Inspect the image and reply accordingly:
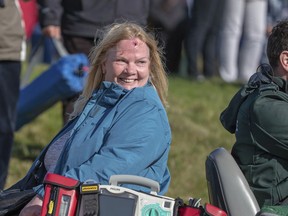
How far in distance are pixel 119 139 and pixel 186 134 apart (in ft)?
16.3

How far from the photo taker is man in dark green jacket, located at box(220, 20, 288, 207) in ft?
15.1

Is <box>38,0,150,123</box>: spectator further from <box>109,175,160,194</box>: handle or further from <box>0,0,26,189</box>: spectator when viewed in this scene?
<box>109,175,160,194</box>: handle

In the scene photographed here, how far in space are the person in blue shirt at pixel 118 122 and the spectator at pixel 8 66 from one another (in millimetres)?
1854

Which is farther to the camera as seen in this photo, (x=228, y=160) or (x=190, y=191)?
(x=190, y=191)

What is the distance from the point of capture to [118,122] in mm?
4723

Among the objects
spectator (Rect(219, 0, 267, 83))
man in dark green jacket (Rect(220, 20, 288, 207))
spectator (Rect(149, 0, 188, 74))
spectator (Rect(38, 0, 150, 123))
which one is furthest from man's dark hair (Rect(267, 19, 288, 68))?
spectator (Rect(149, 0, 188, 74))

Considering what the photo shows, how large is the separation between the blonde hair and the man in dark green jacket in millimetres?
502

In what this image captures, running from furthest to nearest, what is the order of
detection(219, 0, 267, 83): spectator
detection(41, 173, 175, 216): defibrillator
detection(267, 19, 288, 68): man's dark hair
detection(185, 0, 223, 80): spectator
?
detection(185, 0, 223, 80): spectator < detection(219, 0, 267, 83): spectator < detection(267, 19, 288, 68): man's dark hair < detection(41, 173, 175, 216): defibrillator

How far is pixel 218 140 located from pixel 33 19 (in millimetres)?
6505

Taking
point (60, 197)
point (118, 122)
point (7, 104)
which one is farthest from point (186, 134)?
point (60, 197)

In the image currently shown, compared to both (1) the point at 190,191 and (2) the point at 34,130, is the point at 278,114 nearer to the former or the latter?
(1) the point at 190,191

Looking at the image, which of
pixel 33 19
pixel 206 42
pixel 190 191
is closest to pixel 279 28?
pixel 190 191

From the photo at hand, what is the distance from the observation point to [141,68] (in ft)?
16.4

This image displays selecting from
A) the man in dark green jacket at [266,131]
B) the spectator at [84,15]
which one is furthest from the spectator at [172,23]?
the man in dark green jacket at [266,131]
